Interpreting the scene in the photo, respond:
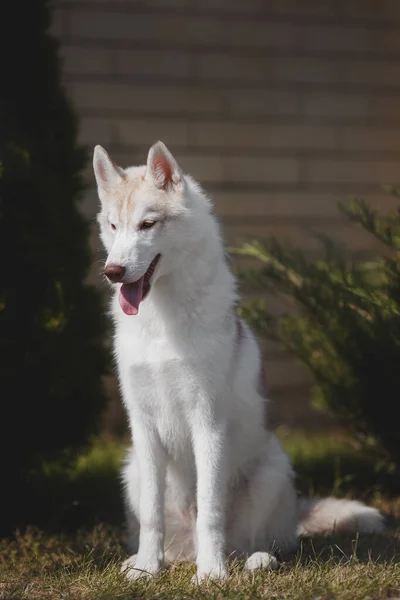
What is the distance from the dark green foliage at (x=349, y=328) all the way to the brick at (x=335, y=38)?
2.56 metres

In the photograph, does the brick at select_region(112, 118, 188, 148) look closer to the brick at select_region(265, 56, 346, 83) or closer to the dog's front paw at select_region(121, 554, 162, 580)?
the brick at select_region(265, 56, 346, 83)

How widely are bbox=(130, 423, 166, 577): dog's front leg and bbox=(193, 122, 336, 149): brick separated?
389 cm

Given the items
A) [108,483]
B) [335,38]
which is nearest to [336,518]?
[108,483]

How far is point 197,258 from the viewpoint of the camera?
3.69m

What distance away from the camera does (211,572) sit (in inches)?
139

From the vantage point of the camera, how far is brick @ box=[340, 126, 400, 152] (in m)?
7.38

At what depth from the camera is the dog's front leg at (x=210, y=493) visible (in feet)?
11.8

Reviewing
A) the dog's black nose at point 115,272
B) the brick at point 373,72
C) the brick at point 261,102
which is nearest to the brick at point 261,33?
the brick at point 261,102

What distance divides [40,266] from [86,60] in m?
2.99

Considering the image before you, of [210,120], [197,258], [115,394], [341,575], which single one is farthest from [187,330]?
[210,120]

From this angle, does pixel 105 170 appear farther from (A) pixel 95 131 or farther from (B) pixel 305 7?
(B) pixel 305 7

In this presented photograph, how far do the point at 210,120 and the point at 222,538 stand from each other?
4316 mm

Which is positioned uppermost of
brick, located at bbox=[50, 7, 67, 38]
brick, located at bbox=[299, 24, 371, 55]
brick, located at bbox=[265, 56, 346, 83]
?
brick, located at bbox=[50, 7, 67, 38]

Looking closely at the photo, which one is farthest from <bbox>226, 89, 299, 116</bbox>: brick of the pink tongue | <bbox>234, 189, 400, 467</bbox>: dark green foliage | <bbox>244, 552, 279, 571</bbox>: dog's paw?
<bbox>244, 552, 279, 571</bbox>: dog's paw
